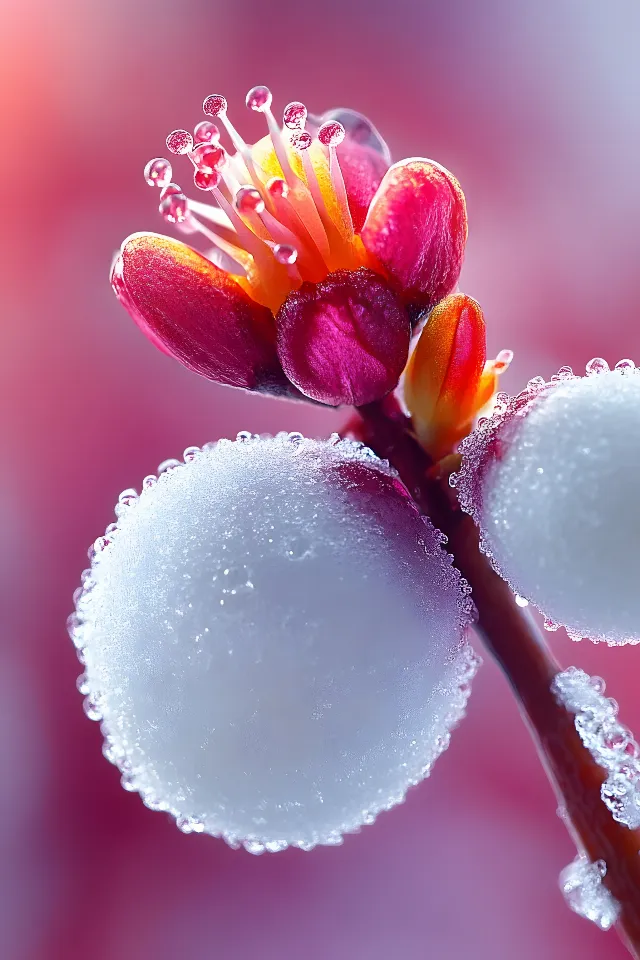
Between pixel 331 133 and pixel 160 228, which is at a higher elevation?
pixel 160 228

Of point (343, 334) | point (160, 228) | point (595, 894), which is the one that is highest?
point (160, 228)

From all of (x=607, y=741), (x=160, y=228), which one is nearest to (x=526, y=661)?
(x=607, y=741)

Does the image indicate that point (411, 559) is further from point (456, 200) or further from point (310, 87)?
point (310, 87)

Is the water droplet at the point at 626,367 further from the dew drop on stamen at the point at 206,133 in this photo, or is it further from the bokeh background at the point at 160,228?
the bokeh background at the point at 160,228

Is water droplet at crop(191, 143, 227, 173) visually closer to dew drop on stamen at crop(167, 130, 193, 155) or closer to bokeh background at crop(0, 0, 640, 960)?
dew drop on stamen at crop(167, 130, 193, 155)

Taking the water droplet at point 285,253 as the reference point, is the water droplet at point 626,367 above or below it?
below

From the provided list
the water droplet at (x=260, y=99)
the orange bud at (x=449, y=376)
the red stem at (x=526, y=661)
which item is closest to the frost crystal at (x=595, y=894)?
the red stem at (x=526, y=661)

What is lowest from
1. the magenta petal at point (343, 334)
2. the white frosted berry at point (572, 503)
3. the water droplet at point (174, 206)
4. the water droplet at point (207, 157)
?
the white frosted berry at point (572, 503)

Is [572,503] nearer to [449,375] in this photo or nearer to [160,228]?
[449,375]

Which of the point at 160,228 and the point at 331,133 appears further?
the point at 160,228
